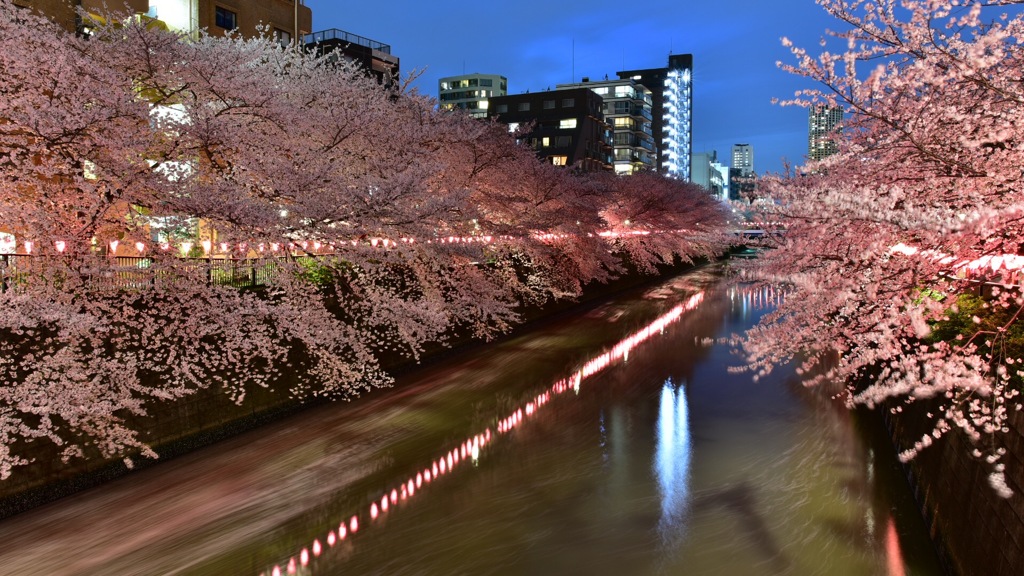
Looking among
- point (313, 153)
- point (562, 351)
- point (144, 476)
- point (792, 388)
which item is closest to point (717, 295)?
point (562, 351)

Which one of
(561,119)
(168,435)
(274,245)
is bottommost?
(168,435)

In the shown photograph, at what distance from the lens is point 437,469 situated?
37.4 feet

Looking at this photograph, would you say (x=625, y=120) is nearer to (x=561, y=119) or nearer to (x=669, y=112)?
(x=561, y=119)

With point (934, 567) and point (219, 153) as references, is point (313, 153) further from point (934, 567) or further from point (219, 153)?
point (934, 567)

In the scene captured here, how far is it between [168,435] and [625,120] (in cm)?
8559

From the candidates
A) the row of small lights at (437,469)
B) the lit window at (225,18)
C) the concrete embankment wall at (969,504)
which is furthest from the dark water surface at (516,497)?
the lit window at (225,18)

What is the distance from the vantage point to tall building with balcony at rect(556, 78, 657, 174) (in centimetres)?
8900

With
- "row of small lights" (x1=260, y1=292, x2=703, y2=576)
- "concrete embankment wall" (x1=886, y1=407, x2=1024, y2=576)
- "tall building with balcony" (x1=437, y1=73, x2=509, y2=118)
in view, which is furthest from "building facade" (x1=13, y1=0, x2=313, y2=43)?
"tall building with balcony" (x1=437, y1=73, x2=509, y2=118)

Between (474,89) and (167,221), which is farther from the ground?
(474,89)

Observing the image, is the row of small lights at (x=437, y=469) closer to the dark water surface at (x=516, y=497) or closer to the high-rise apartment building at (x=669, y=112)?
the dark water surface at (x=516, y=497)

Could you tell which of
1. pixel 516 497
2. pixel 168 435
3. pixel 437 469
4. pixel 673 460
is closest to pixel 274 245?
pixel 168 435

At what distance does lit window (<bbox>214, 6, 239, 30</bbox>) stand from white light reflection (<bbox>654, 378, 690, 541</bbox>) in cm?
2193

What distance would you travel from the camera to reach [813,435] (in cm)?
1290

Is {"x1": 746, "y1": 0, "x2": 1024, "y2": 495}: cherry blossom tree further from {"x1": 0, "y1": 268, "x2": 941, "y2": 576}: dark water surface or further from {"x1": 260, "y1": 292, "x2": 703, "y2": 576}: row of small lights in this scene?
{"x1": 260, "y1": 292, "x2": 703, "y2": 576}: row of small lights
